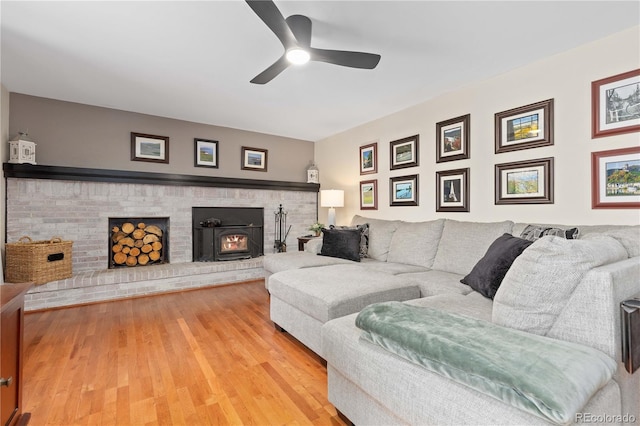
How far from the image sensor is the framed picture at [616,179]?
7.21 ft

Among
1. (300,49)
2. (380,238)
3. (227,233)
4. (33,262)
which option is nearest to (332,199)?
(380,238)

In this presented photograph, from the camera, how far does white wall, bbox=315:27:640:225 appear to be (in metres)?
2.33

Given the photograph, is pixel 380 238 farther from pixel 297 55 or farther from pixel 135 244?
pixel 135 244

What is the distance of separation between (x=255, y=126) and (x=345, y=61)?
2.86 meters

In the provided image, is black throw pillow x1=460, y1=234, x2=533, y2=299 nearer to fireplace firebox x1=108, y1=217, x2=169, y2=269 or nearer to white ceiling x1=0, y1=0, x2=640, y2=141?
white ceiling x1=0, y1=0, x2=640, y2=141

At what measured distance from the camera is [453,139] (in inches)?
133

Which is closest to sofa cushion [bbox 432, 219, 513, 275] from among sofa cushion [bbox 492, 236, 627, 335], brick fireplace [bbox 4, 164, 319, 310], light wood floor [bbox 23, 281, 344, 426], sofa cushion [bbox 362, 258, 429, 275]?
sofa cushion [bbox 362, 258, 429, 275]

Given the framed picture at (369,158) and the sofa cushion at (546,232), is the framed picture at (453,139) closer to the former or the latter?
the framed picture at (369,158)

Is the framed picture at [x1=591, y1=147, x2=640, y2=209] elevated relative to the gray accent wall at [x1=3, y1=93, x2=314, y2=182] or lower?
lower

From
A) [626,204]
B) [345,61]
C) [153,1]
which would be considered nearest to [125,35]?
[153,1]

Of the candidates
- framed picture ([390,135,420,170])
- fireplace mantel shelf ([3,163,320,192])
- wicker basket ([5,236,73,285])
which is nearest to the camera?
wicker basket ([5,236,73,285])

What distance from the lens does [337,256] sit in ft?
11.5

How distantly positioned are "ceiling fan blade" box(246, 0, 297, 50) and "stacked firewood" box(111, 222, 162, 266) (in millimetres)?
3317

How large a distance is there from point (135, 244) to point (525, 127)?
4680 millimetres
